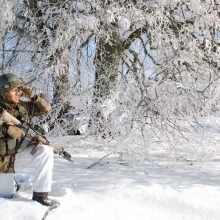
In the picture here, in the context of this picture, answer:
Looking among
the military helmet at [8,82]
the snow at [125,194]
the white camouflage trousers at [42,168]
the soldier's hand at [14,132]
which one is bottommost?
the snow at [125,194]

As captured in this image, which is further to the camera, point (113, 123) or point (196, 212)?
point (113, 123)

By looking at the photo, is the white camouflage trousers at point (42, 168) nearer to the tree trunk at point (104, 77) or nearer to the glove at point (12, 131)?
the glove at point (12, 131)

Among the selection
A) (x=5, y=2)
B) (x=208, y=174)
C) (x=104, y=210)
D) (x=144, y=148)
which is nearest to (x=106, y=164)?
(x=144, y=148)

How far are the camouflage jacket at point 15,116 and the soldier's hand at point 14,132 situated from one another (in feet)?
0.14

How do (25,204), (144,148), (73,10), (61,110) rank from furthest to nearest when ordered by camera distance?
(61,110) → (73,10) → (144,148) → (25,204)

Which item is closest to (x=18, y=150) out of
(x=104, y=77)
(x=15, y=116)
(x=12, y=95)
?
(x=15, y=116)

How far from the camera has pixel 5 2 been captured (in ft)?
23.0

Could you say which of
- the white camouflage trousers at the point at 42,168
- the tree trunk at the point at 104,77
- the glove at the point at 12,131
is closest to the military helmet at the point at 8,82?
the glove at the point at 12,131

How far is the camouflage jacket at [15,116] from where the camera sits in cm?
398

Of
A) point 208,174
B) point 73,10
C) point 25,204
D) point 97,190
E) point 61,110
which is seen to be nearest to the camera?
point 25,204

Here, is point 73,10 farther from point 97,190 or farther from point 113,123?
point 97,190

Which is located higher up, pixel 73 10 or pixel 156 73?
pixel 73 10

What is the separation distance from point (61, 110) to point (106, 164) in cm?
189

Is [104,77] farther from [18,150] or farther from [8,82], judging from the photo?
[18,150]
